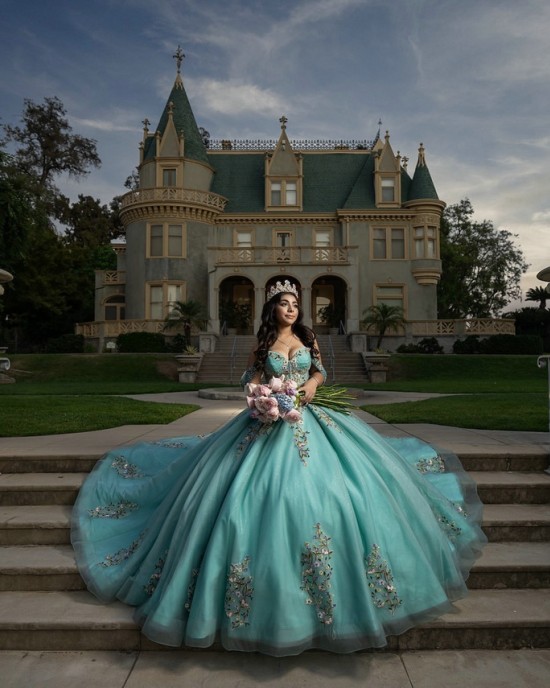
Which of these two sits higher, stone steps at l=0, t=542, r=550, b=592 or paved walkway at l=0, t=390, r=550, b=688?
stone steps at l=0, t=542, r=550, b=592

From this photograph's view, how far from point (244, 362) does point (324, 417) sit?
21.3 metres

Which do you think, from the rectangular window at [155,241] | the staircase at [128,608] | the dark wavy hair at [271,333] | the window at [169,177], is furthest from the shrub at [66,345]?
the dark wavy hair at [271,333]

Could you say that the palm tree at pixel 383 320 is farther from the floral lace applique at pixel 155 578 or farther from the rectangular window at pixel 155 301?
the floral lace applique at pixel 155 578

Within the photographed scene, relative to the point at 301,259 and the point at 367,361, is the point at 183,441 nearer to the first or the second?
the point at 367,361

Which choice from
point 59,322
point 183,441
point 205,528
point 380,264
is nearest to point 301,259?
point 380,264

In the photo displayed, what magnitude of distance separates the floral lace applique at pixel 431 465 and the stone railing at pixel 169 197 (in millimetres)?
30109

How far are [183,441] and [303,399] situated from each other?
2.02 meters

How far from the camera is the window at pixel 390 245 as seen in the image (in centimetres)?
3369

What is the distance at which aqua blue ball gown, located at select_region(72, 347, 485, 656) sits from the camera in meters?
2.87

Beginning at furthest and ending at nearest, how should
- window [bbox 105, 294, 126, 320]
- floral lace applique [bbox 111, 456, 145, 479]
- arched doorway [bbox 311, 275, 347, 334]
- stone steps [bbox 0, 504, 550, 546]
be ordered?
window [bbox 105, 294, 126, 320] < arched doorway [bbox 311, 275, 347, 334] < floral lace applique [bbox 111, 456, 145, 479] < stone steps [bbox 0, 504, 550, 546]

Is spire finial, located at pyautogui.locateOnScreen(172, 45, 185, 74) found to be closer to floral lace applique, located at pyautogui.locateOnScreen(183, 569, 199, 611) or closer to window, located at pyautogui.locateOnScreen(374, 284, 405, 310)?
window, located at pyautogui.locateOnScreen(374, 284, 405, 310)

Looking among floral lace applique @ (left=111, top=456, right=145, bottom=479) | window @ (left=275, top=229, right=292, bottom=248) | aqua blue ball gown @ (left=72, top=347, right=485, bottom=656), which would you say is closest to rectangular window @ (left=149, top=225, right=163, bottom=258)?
window @ (left=275, top=229, right=292, bottom=248)

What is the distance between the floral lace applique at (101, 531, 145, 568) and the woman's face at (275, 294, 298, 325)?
5.93ft

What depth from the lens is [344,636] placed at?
2.84 metres
